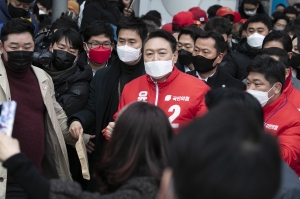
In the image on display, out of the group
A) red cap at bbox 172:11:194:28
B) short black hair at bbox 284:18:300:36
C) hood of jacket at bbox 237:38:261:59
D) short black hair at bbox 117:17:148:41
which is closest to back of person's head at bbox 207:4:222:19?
red cap at bbox 172:11:194:28

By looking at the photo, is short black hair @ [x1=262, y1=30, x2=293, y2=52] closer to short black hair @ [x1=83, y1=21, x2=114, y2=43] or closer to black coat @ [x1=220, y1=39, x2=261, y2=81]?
black coat @ [x1=220, y1=39, x2=261, y2=81]

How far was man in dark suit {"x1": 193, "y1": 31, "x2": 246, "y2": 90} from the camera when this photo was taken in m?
5.57

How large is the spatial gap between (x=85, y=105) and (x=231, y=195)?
4005 mm

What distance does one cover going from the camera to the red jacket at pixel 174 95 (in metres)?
4.41

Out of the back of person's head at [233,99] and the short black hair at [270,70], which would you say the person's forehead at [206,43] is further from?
the back of person's head at [233,99]

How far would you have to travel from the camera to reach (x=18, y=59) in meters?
4.62

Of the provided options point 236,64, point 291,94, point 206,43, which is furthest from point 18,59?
point 236,64

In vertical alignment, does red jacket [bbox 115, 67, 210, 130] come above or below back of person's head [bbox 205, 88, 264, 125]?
below

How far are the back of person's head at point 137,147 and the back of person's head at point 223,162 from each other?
1.09m

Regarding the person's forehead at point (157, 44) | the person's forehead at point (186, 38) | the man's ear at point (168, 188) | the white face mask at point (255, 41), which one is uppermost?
the man's ear at point (168, 188)

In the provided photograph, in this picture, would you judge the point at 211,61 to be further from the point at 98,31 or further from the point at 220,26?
the point at 220,26

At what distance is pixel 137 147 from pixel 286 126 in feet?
6.64

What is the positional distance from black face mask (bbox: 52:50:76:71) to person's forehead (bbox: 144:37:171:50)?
1.13 metres

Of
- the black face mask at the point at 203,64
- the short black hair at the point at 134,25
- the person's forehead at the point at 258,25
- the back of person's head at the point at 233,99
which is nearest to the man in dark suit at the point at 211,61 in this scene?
the black face mask at the point at 203,64
